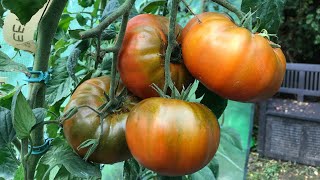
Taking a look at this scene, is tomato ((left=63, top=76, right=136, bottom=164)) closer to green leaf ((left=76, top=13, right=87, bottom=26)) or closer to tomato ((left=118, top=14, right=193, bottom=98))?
tomato ((left=118, top=14, right=193, bottom=98))

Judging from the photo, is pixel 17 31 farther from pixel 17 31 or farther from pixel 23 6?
pixel 23 6

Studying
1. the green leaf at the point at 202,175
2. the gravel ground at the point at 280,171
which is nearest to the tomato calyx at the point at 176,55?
the green leaf at the point at 202,175

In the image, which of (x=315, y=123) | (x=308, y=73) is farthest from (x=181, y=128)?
(x=308, y=73)

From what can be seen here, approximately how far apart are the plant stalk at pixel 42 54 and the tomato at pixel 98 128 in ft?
0.30

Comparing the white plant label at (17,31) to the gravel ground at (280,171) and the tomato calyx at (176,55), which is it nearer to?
the tomato calyx at (176,55)

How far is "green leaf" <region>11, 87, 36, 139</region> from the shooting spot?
0.49m

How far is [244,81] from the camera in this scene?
401 mm

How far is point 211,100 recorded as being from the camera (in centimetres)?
53

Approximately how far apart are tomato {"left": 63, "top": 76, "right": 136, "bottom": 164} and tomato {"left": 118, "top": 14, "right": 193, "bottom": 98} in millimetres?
35

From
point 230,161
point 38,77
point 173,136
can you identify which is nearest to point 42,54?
point 38,77

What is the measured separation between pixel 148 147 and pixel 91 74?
220mm

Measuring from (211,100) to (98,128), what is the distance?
13cm

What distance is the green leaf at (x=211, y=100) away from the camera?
514 millimetres

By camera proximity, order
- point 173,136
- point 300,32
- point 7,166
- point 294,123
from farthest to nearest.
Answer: point 300,32, point 294,123, point 7,166, point 173,136
